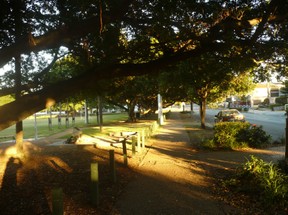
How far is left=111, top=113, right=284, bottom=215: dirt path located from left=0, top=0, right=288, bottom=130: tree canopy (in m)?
2.70

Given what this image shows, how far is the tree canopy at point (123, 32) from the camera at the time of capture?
22.5 feet

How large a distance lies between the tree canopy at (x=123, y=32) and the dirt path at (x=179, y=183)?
8.85 ft

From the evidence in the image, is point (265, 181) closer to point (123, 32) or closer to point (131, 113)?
point (123, 32)

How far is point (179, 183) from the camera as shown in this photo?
825 centimetres

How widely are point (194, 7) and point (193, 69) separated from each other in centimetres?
461

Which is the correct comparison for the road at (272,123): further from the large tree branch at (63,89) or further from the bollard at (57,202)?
the bollard at (57,202)

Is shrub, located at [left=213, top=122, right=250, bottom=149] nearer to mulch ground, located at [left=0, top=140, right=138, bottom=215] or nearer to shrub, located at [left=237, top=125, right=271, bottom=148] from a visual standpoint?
shrub, located at [left=237, top=125, right=271, bottom=148]

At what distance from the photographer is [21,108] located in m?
6.21

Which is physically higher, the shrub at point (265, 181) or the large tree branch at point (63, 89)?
the large tree branch at point (63, 89)

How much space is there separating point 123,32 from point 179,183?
20.6ft

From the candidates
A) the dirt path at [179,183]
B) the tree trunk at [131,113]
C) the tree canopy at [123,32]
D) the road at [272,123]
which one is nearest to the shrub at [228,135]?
the dirt path at [179,183]

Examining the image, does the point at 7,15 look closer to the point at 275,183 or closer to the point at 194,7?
the point at 194,7

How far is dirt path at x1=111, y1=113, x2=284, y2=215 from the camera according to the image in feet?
20.6

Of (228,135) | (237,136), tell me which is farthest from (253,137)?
(228,135)
